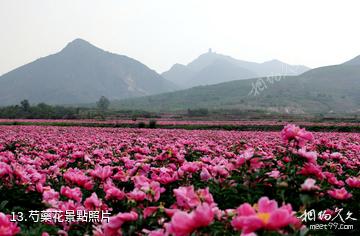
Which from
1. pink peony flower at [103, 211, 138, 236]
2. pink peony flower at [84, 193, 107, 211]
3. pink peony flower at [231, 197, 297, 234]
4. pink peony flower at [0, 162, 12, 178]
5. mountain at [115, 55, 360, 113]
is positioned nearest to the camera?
pink peony flower at [231, 197, 297, 234]

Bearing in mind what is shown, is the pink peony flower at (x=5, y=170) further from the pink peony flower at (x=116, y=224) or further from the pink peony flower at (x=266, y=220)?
the pink peony flower at (x=266, y=220)

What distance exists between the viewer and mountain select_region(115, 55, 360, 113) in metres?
119

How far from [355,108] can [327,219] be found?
428ft

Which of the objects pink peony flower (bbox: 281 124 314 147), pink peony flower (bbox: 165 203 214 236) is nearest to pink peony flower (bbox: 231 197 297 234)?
pink peony flower (bbox: 165 203 214 236)

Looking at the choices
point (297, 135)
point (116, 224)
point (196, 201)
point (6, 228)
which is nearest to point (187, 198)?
point (196, 201)

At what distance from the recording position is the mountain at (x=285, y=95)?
119 meters

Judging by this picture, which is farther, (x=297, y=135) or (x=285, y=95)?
(x=285, y=95)

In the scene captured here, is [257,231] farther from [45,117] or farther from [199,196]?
[45,117]

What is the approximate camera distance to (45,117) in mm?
46594

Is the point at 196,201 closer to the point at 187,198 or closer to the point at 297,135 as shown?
the point at 187,198

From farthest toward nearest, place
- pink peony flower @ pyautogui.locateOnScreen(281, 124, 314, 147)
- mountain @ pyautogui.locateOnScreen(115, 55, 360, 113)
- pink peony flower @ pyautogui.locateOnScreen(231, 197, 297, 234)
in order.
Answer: mountain @ pyautogui.locateOnScreen(115, 55, 360, 113), pink peony flower @ pyautogui.locateOnScreen(281, 124, 314, 147), pink peony flower @ pyautogui.locateOnScreen(231, 197, 297, 234)

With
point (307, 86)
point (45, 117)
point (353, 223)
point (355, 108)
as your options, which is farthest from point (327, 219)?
point (307, 86)

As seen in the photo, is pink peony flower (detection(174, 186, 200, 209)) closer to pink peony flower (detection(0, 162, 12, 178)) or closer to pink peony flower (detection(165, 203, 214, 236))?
pink peony flower (detection(165, 203, 214, 236))

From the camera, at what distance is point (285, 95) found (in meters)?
135
